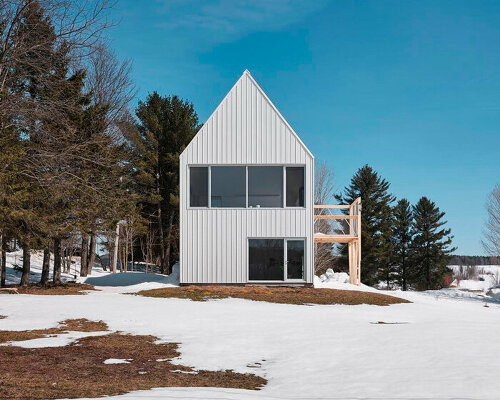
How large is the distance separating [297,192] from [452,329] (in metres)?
8.95

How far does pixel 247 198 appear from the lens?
17.9 m

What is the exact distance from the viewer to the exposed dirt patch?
17.5ft

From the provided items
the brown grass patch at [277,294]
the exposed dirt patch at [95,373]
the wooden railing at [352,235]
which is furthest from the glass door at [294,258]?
the exposed dirt patch at [95,373]

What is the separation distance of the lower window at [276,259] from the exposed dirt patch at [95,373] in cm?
955

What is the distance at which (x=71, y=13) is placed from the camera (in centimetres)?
1349

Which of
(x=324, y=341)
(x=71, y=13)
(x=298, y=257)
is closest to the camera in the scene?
(x=324, y=341)

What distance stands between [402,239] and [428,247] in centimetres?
220

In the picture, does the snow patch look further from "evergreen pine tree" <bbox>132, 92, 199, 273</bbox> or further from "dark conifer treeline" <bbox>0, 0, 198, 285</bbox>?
"evergreen pine tree" <bbox>132, 92, 199, 273</bbox>

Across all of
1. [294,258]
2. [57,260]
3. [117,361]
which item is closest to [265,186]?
[294,258]

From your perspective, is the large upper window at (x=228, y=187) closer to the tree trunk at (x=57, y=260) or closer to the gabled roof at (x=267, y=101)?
the gabled roof at (x=267, y=101)

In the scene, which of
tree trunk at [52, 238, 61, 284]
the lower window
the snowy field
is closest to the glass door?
the lower window

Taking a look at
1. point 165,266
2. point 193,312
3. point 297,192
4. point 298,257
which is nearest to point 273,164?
point 297,192

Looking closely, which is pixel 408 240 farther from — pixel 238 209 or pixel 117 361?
pixel 117 361

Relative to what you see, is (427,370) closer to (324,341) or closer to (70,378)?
(324,341)
